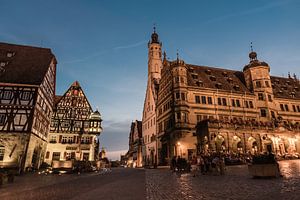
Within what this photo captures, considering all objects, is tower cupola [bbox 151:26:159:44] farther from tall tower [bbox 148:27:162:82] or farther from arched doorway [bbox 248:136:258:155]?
arched doorway [bbox 248:136:258:155]

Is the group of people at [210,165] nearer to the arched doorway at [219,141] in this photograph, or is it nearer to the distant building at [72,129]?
the arched doorway at [219,141]

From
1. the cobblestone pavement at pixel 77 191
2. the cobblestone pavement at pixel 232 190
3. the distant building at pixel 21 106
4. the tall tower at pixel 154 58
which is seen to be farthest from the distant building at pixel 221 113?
the distant building at pixel 21 106

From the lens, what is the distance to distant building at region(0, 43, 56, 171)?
87.9 ft

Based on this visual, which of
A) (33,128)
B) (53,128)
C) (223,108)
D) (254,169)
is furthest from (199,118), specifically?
(53,128)

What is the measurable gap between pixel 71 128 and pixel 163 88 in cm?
2367

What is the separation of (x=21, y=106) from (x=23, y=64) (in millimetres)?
8101

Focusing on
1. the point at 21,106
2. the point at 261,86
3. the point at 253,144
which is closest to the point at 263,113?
the point at 261,86

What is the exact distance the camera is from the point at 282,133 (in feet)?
113

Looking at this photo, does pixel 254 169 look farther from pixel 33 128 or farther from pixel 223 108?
pixel 33 128

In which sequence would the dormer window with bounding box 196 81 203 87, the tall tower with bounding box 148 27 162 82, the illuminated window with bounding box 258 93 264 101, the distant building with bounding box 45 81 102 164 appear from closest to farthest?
the dormer window with bounding box 196 81 203 87 → the illuminated window with bounding box 258 93 264 101 → the distant building with bounding box 45 81 102 164 → the tall tower with bounding box 148 27 162 82

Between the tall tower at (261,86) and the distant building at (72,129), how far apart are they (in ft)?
118

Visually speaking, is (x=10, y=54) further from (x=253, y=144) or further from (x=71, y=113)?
(x=253, y=144)

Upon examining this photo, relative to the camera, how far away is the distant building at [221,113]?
31.9 m

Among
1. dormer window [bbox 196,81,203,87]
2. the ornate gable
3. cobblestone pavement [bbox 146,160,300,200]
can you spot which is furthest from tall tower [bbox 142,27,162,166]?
cobblestone pavement [bbox 146,160,300,200]
